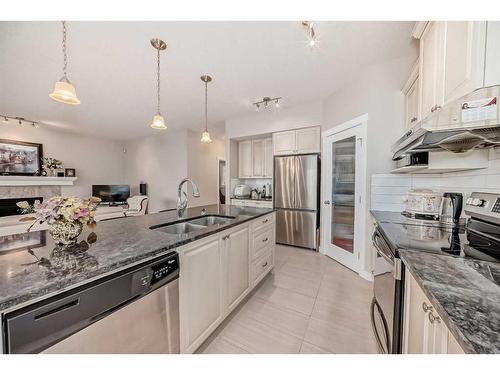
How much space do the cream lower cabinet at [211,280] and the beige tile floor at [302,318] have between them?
0.55 feet

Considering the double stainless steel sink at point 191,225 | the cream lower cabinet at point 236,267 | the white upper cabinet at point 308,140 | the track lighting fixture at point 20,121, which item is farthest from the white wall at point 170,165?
the cream lower cabinet at point 236,267

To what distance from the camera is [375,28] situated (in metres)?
1.74

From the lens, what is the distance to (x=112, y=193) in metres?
5.78

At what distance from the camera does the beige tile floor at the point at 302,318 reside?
4.61 ft

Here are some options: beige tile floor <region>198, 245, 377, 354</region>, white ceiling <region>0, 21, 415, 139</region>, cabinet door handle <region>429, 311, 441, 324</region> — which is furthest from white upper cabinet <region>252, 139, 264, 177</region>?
cabinet door handle <region>429, 311, 441, 324</region>

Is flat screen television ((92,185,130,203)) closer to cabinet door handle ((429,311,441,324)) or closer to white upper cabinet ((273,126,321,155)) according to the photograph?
white upper cabinet ((273,126,321,155))

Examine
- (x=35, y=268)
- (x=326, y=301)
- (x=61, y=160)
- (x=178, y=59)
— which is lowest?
(x=326, y=301)

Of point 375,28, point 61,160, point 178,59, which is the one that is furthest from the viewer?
point 61,160

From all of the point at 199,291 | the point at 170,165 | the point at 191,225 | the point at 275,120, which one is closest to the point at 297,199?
Result: the point at 275,120

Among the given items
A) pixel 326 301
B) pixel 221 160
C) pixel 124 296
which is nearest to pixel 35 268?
pixel 124 296

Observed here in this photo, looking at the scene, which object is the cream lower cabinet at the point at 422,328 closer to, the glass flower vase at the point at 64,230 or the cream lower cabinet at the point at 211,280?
→ the cream lower cabinet at the point at 211,280

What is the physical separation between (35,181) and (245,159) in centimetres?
489

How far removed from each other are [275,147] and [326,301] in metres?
2.68
